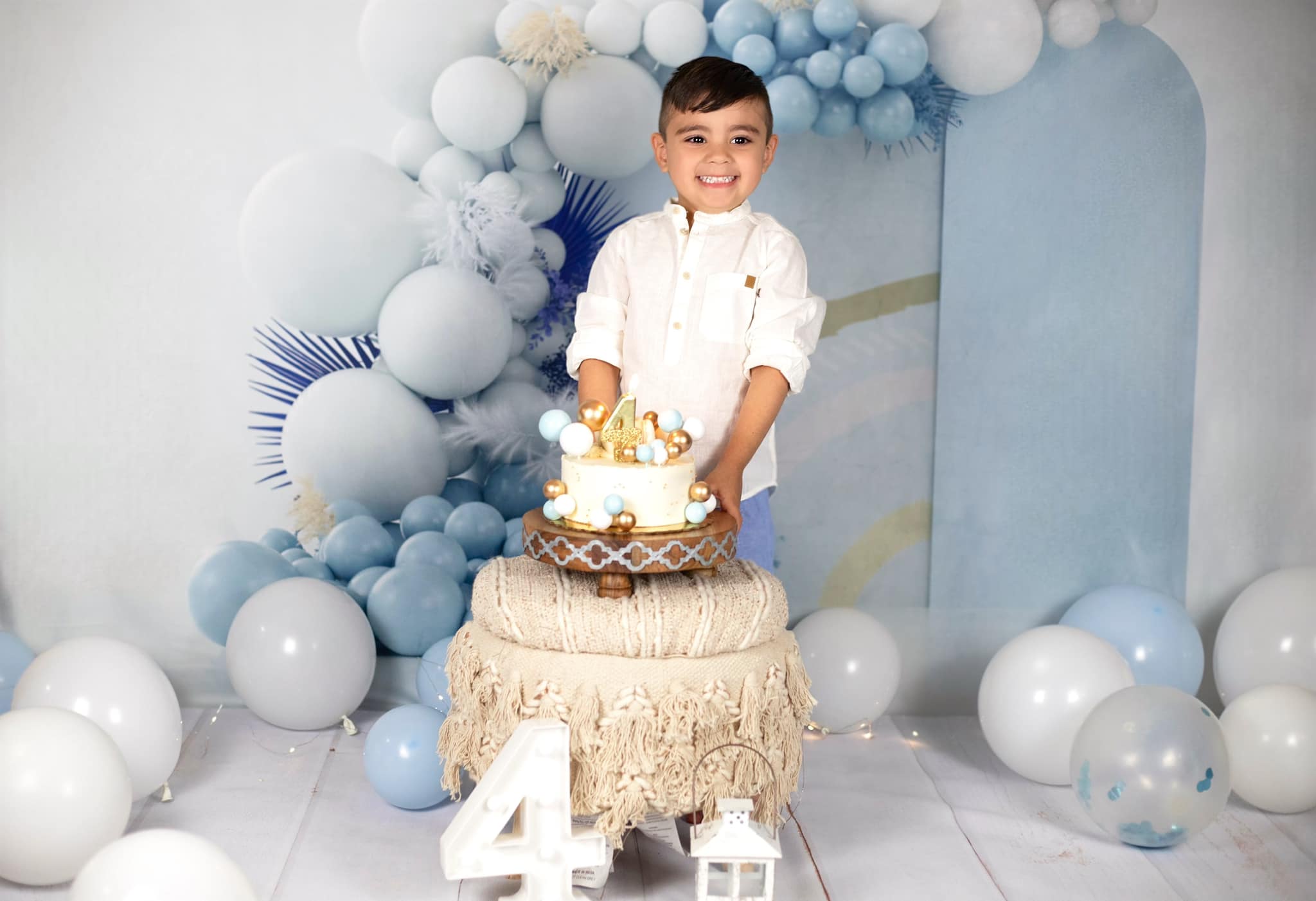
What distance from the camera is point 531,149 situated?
3475 mm

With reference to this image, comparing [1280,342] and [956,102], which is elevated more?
[956,102]

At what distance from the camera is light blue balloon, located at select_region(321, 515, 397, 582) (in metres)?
3.54

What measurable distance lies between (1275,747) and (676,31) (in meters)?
2.36

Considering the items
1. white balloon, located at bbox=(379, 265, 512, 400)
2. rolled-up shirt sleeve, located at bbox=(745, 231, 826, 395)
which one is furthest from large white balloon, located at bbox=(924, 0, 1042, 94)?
white balloon, located at bbox=(379, 265, 512, 400)

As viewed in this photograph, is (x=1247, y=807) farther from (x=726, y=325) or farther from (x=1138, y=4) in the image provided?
(x=1138, y=4)

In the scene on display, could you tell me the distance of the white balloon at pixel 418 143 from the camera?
138 inches

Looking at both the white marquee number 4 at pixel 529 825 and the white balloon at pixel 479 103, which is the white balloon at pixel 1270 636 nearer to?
the white marquee number 4 at pixel 529 825

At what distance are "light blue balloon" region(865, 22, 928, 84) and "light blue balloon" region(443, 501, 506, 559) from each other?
1.64 metres

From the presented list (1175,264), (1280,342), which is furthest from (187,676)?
(1280,342)

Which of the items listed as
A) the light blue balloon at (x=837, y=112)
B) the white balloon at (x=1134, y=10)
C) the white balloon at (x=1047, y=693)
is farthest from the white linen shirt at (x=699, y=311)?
the white balloon at (x=1134, y=10)

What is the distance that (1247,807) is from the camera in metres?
3.07

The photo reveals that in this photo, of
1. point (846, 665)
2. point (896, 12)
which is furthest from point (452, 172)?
point (846, 665)

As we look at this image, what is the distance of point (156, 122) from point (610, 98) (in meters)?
1.31

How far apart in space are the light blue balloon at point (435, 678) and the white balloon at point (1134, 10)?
259 cm
